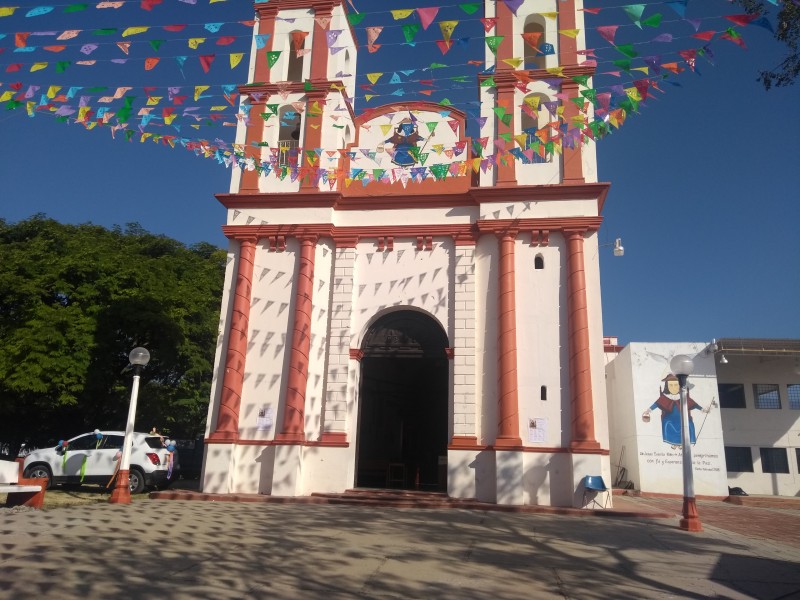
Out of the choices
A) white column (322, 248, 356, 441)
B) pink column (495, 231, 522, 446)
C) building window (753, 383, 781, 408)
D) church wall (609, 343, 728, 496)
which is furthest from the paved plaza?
building window (753, 383, 781, 408)

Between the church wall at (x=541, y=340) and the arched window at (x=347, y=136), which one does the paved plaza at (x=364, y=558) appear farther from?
the arched window at (x=347, y=136)

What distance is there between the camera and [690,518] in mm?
10578

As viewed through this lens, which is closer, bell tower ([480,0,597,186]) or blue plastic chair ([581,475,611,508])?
blue plastic chair ([581,475,611,508])

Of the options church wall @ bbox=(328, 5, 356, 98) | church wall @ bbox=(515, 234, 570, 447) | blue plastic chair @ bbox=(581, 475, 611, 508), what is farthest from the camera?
church wall @ bbox=(328, 5, 356, 98)

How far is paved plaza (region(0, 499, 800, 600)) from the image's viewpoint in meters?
5.43

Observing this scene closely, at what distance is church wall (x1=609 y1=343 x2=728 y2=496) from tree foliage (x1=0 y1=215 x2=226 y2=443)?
52.6 feet

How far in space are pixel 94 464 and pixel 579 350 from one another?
1235 cm

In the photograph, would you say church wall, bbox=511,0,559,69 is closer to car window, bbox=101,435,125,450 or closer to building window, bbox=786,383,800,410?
car window, bbox=101,435,125,450

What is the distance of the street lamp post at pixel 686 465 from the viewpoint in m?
10.6

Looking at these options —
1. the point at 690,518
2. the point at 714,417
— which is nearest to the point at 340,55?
the point at 690,518

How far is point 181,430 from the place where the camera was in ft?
81.6

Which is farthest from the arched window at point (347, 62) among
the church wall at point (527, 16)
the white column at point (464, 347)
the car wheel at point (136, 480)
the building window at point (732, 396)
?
the building window at point (732, 396)

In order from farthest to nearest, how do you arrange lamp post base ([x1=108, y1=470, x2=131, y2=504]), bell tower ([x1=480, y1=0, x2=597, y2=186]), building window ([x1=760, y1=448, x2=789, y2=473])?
building window ([x1=760, y1=448, x2=789, y2=473]) → bell tower ([x1=480, y1=0, x2=597, y2=186]) → lamp post base ([x1=108, y1=470, x2=131, y2=504])

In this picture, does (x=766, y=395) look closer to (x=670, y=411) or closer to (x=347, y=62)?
(x=670, y=411)
